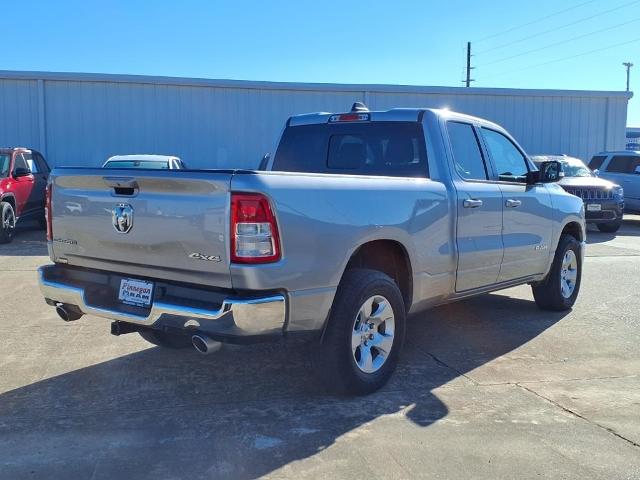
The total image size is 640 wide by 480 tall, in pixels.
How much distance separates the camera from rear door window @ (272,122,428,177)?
17.5 feet

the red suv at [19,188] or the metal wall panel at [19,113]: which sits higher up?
the metal wall panel at [19,113]

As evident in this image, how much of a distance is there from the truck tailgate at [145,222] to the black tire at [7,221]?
27.0ft

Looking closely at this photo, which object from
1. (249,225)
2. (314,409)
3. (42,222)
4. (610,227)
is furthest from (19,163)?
(610,227)

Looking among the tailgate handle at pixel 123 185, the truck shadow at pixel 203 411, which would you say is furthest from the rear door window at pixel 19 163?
the tailgate handle at pixel 123 185

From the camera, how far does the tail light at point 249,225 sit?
3.62 metres

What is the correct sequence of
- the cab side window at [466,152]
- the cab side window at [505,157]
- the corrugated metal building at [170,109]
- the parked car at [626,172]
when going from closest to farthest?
1. the cab side window at [466,152]
2. the cab side window at [505,157]
3. the parked car at [626,172]
4. the corrugated metal building at [170,109]

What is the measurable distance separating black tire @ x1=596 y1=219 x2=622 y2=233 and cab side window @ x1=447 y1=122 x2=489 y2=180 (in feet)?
36.3

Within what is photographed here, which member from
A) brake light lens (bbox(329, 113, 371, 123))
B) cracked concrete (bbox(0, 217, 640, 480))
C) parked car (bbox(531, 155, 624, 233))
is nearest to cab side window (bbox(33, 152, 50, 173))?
cracked concrete (bbox(0, 217, 640, 480))

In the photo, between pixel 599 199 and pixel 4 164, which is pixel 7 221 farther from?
pixel 599 199

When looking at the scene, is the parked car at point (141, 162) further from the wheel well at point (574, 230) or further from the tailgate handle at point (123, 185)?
the tailgate handle at point (123, 185)

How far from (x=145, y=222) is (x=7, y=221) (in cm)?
935

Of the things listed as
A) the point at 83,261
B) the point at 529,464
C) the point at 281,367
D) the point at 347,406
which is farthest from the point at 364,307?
the point at 83,261

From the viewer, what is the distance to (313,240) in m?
3.90

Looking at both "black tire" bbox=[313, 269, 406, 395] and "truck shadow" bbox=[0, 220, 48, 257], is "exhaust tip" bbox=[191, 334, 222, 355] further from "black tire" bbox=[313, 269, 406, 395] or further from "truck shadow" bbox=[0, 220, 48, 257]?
"truck shadow" bbox=[0, 220, 48, 257]
